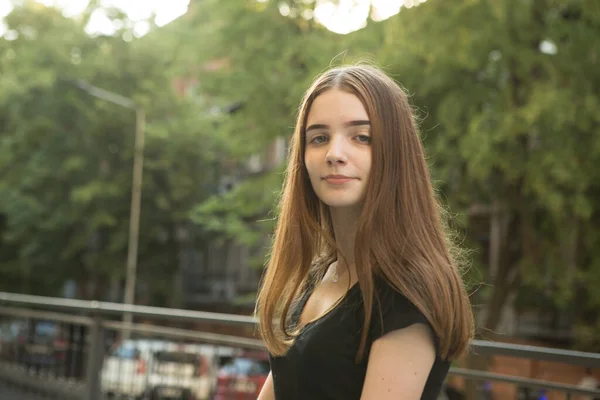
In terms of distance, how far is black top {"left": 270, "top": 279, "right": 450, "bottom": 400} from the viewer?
169 cm

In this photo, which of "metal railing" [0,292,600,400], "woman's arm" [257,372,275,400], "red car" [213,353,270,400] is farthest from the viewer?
"red car" [213,353,270,400]

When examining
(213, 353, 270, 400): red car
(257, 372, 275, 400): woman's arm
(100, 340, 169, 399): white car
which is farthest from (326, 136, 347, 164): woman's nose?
(100, 340, 169, 399): white car

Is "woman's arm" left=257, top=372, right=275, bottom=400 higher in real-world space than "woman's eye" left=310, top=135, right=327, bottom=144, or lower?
lower

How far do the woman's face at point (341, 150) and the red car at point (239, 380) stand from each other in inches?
161

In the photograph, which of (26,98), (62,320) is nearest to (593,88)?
(62,320)

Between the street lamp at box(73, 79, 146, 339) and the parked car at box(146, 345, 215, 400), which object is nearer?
the parked car at box(146, 345, 215, 400)

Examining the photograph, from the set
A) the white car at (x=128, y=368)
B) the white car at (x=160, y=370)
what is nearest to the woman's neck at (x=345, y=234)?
the white car at (x=160, y=370)

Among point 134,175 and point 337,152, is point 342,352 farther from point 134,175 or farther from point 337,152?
point 134,175

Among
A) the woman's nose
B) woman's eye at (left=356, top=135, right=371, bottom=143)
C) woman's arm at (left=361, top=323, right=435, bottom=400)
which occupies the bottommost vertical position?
woman's arm at (left=361, top=323, right=435, bottom=400)

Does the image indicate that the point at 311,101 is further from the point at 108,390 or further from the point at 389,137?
the point at 108,390

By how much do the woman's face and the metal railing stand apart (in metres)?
2.66

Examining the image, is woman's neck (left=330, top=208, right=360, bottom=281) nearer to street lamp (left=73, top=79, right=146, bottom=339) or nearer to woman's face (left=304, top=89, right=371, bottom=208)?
woman's face (left=304, top=89, right=371, bottom=208)

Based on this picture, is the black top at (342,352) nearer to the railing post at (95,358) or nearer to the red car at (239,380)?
the red car at (239,380)

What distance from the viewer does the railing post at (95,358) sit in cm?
671
